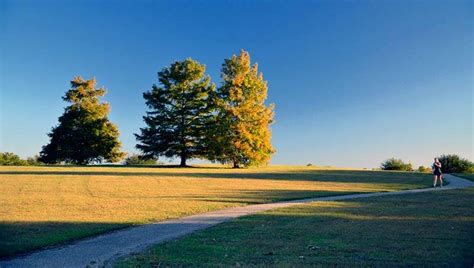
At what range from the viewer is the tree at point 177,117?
50031mm

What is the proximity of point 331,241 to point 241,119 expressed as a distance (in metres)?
37.0

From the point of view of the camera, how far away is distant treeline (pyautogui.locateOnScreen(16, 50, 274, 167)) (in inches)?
1845

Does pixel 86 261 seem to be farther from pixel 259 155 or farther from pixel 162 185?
pixel 259 155

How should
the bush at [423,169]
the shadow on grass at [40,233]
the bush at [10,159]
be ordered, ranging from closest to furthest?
the shadow on grass at [40,233]
the bush at [423,169]
the bush at [10,159]

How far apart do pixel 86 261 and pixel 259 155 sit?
1537 inches

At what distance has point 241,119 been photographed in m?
46.4

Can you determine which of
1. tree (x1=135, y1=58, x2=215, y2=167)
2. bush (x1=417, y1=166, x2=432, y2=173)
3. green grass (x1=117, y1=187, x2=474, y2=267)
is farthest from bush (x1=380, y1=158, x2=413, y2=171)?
green grass (x1=117, y1=187, x2=474, y2=267)

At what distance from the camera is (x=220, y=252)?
880 centimetres

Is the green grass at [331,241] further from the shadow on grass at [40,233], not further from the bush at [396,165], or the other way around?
the bush at [396,165]

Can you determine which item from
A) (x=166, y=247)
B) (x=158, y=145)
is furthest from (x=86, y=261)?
(x=158, y=145)

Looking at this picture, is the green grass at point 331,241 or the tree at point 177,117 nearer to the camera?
the green grass at point 331,241

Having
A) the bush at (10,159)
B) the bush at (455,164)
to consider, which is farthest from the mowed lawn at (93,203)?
the bush at (10,159)

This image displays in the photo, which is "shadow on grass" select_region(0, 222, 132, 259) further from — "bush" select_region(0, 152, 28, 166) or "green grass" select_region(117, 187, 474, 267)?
"bush" select_region(0, 152, 28, 166)

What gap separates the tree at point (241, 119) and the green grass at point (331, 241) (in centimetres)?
3151
